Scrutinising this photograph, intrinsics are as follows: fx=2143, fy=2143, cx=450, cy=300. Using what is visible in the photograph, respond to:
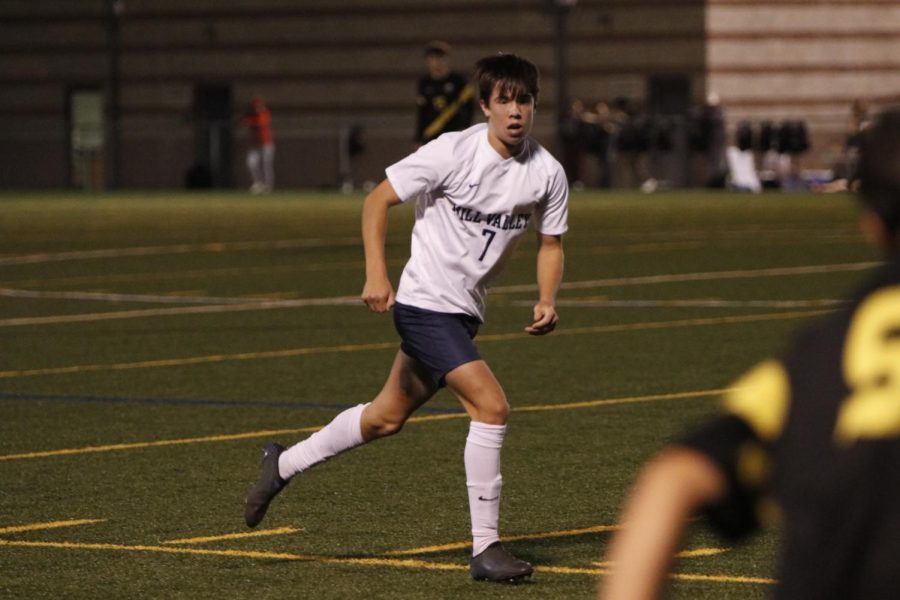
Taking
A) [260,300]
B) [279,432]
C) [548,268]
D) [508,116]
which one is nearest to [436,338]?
[548,268]

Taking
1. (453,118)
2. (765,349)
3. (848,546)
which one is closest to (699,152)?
(453,118)

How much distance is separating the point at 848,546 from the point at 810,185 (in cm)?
4295

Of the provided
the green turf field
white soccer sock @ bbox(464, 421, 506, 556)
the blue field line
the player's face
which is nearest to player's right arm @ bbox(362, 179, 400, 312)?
the player's face

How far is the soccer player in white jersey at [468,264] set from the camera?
7.11 m

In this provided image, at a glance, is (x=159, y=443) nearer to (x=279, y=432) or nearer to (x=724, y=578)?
(x=279, y=432)

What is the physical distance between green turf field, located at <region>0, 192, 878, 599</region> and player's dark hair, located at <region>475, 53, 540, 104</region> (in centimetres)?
162

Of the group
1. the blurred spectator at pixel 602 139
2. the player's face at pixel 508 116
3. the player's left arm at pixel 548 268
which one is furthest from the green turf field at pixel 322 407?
the blurred spectator at pixel 602 139

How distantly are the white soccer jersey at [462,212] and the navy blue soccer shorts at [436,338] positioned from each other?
0.11 feet

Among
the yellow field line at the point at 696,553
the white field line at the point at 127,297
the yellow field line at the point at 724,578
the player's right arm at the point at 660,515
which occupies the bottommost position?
the white field line at the point at 127,297

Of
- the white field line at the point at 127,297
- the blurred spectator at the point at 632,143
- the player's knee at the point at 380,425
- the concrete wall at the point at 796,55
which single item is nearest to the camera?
the player's knee at the point at 380,425

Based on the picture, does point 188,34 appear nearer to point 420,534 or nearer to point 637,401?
point 637,401

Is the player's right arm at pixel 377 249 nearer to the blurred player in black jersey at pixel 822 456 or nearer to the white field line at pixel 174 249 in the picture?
the blurred player in black jersey at pixel 822 456

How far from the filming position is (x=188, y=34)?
56.2 metres

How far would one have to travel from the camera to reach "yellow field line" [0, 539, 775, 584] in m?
7.07
